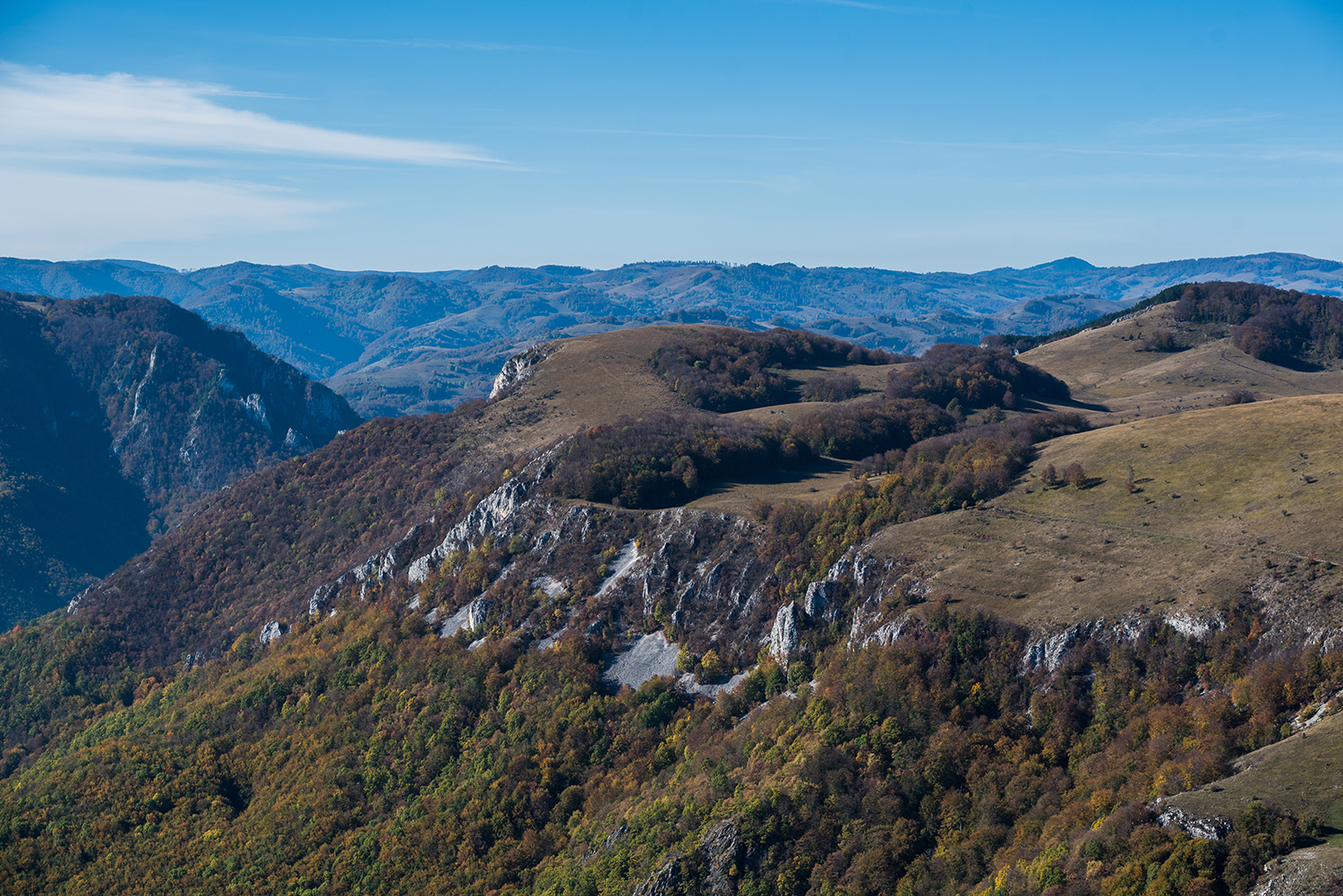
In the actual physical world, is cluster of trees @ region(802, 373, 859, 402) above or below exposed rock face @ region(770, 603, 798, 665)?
above

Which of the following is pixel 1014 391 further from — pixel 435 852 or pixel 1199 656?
pixel 435 852

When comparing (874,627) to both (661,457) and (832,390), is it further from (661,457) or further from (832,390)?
(832,390)

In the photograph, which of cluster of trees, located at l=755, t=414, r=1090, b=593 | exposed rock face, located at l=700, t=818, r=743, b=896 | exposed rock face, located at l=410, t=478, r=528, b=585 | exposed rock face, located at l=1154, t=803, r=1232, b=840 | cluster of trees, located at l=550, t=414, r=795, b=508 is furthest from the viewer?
Result: exposed rock face, located at l=410, t=478, r=528, b=585

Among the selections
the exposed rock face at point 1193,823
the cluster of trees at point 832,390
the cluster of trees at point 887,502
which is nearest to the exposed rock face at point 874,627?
the cluster of trees at point 887,502

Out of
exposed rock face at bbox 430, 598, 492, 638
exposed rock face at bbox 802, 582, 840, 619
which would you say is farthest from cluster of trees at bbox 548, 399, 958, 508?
exposed rock face at bbox 802, 582, 840, 619

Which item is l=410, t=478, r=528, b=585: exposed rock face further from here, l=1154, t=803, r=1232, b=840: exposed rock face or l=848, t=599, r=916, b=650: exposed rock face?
l=1154, t=803, r=1232, b=840: exposed rock face

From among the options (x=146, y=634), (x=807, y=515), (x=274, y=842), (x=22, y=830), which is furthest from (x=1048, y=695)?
(x=146, y=634)

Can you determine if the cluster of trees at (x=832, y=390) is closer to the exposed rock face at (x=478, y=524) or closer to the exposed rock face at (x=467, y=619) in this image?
the exposed rock face at (x=478, y=524)
